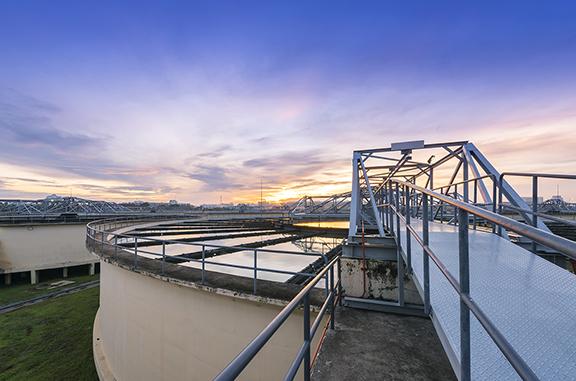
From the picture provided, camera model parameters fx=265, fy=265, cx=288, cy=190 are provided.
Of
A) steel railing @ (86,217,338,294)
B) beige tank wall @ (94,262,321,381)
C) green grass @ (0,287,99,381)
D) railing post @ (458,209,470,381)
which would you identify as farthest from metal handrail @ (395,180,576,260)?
green grass @ (0,287,99,381)

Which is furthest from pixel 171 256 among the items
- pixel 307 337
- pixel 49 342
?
pixel 49 342

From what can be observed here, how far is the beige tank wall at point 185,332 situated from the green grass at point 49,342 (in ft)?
9.46

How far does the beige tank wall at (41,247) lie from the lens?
20.9 m

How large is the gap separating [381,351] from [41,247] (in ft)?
94.3

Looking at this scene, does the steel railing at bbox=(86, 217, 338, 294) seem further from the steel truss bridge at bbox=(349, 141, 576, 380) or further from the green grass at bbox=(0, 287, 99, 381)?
the green grass at bbox=(0, 287, 99, 381)

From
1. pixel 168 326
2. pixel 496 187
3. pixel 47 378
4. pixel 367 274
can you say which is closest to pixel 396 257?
pixel 367 274

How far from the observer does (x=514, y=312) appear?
83.6 inches

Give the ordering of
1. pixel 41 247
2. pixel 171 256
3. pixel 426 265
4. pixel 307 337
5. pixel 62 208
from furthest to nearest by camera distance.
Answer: pixel 62 208
pixel 41 247
pixel 171 256
pixel 426 265
pixel 307 337

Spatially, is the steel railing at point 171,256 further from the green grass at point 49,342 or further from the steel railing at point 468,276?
the green grass at point 49,342

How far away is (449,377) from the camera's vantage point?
2555mm

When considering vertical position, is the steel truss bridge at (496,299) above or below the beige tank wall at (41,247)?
above

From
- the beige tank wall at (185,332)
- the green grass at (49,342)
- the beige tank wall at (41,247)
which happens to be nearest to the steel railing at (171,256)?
the beige tank wall at (185,332)

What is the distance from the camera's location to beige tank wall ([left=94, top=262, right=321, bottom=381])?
4840 millimetres

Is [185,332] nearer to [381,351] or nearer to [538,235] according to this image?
[381,351]
